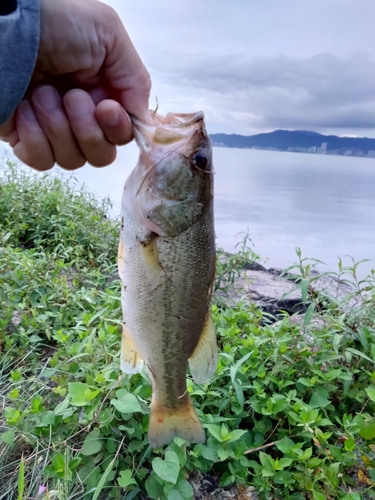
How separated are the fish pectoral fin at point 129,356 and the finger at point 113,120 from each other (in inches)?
30.2

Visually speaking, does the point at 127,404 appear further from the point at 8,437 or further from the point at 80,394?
the point at 8,437

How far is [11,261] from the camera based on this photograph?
3135 millimetres

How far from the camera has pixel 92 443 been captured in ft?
6.00

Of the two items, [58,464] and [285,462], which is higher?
[58,464]

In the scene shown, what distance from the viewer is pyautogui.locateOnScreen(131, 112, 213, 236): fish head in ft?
4.99

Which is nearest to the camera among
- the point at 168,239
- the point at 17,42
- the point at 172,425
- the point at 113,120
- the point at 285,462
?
the point at 17,42

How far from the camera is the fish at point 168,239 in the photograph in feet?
5.03

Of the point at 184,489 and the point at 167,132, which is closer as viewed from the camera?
the point at 167,132

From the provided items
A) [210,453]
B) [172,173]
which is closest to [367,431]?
[210,453]

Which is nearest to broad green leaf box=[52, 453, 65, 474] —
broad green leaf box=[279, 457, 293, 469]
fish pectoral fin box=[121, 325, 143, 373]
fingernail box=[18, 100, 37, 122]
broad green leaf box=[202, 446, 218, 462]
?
fish pectoral fin box=[121, 325, 143, 373]

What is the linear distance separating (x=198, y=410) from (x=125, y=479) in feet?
1.65

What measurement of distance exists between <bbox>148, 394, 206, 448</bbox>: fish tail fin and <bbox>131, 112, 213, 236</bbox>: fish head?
0.74m

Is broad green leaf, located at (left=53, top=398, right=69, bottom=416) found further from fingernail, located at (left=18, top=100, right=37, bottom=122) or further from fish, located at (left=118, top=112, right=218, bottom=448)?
fingernail, located at (left=18, top=100, right=37, bottom=122)

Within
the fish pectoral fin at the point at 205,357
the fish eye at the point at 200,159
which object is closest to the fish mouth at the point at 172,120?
the fish eye at the point at 200,159
